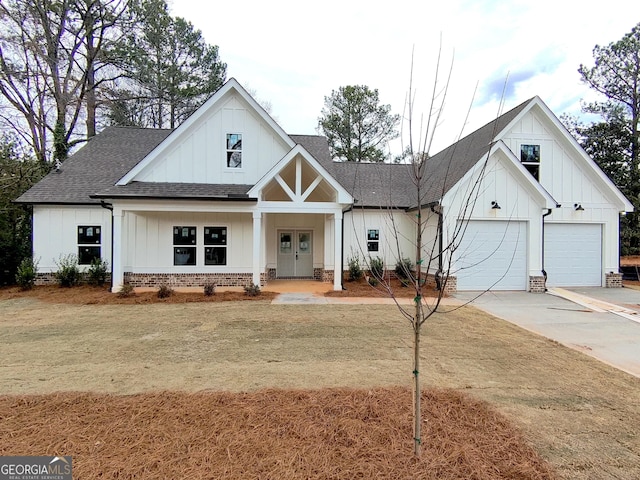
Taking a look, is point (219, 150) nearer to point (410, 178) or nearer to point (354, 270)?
point (354, 270)

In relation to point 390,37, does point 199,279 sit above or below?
below

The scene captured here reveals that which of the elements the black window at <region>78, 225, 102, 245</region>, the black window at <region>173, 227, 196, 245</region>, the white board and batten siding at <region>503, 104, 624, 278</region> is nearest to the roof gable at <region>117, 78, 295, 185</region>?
the black window at <region>173, 227, 196, 245</region>

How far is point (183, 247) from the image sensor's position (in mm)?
12680

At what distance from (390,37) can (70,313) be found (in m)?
9.63

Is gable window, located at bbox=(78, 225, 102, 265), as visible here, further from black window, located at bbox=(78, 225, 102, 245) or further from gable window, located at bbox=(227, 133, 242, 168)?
gable window, located at bbox=(227, 133, 242, 168)

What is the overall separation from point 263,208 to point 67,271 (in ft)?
25.0

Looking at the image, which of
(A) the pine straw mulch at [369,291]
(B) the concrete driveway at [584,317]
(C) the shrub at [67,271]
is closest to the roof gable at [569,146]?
(B) the concrete driveway at [584,317]

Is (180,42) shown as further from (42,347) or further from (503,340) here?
(503,340)

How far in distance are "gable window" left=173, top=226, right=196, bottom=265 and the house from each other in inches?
1.5

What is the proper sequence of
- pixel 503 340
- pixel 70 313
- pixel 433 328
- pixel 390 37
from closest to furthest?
1. pixel 390 37
2. pixel 503 340
3. pixel 433 328
4. pixel 70 313

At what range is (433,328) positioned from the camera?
7254 millimetres

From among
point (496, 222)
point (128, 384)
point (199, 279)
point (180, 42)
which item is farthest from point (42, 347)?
point (180, 42)

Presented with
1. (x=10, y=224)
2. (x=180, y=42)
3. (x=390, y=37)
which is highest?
(x=180, y=42)

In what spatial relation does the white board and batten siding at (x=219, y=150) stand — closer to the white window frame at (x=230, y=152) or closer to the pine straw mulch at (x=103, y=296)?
the white window frame at (x=230, y=152)
